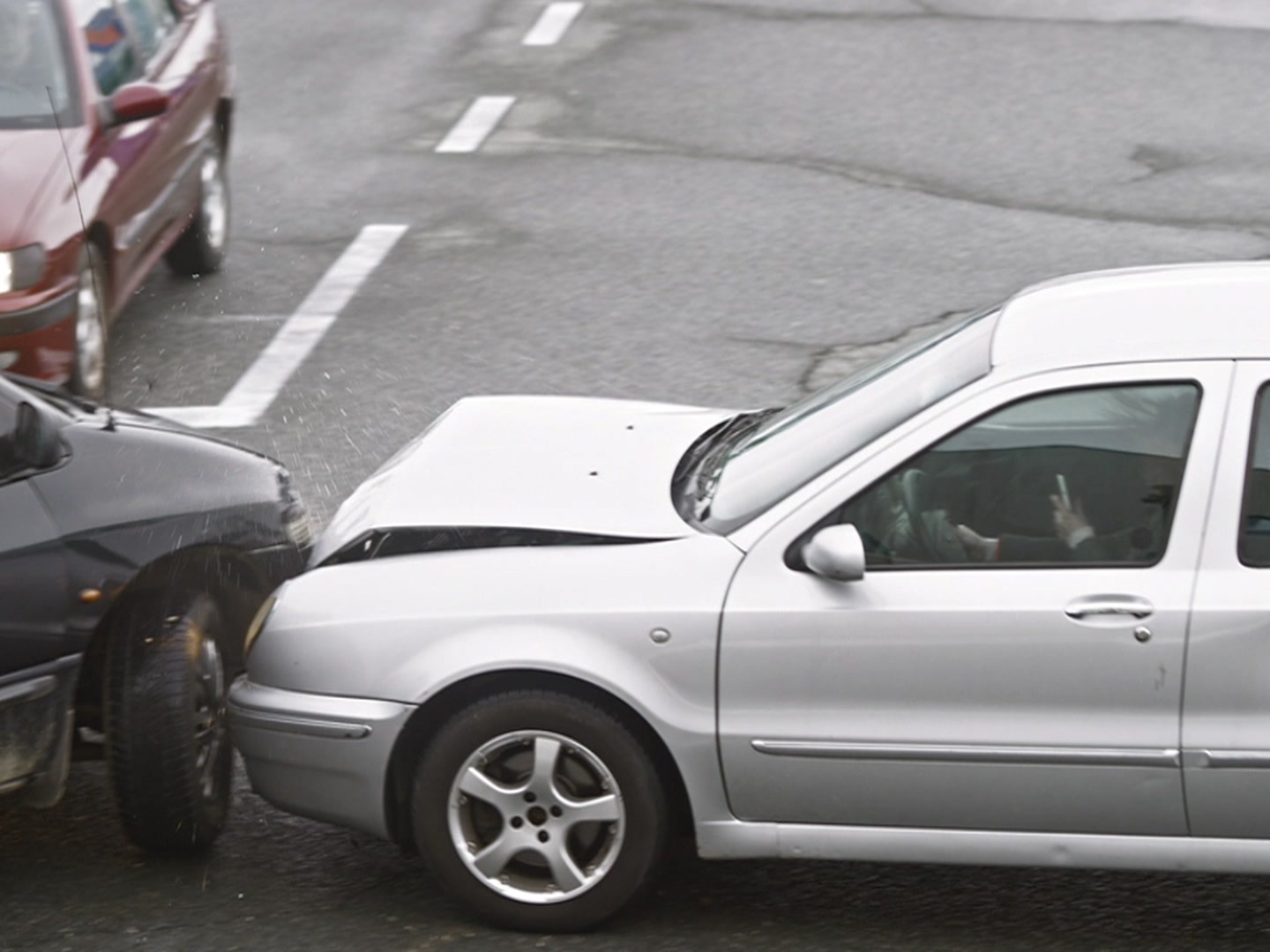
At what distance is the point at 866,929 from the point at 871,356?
5111 mm

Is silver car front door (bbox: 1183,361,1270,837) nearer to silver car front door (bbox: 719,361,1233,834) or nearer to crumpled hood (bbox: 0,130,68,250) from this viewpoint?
silver car front door (bbox: 719,361,1233,834)

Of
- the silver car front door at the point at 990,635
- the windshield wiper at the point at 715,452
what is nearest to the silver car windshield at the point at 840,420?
the windshield wiper at the point at 715,452

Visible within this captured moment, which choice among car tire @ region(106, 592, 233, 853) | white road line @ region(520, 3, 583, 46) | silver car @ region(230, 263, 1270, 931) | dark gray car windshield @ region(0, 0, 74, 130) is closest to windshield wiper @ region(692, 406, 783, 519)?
silver car @ region(230, 263, 1270, 931)

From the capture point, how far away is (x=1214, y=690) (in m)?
4.86

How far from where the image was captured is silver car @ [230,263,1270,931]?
491 cm

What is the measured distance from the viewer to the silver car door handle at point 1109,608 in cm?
487

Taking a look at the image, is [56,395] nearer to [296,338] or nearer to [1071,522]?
[1071,522]

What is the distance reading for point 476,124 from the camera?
48.0 ft

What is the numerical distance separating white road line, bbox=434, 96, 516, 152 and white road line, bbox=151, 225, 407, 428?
181 cm

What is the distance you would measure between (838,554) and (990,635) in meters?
0.38

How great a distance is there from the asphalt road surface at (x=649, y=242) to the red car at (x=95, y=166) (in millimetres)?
555

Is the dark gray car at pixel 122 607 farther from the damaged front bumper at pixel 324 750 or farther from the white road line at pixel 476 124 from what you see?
the white road line at pixel 476 124

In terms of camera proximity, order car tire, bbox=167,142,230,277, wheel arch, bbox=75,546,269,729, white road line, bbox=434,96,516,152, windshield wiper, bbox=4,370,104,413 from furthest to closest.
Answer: white road line, bbox=434,96,516,152, car tire, bbox=167,142,230,277, windshield wiper, bbox=4,370,104,413, wheel arch, bbox=75,546,269,729

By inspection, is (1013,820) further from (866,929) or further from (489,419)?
(489,419)
